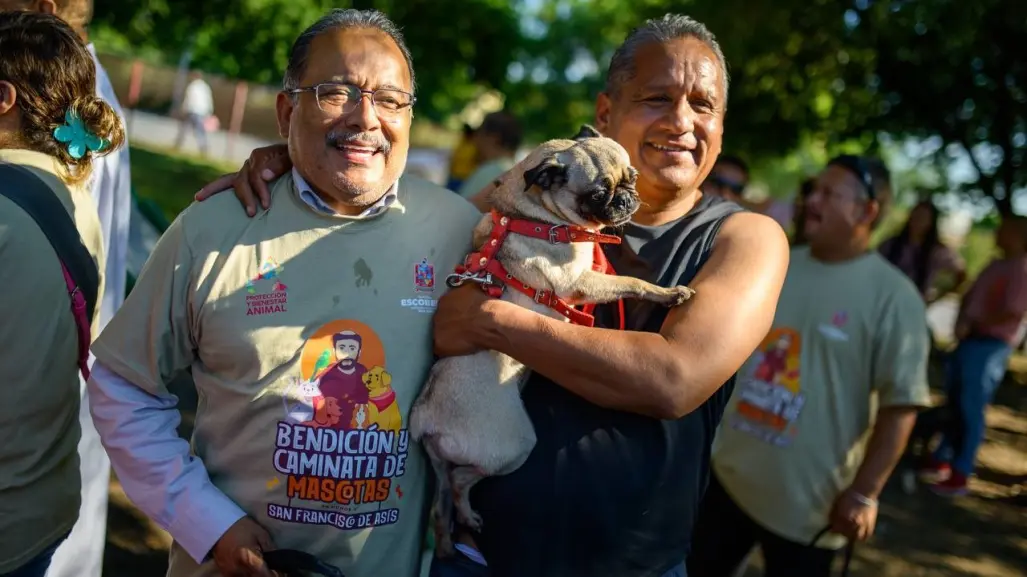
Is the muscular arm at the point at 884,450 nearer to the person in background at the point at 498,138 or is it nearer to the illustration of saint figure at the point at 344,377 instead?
the illustration of saint figure at the point at 344,377

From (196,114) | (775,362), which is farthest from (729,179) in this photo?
(196,114)

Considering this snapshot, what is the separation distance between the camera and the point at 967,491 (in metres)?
8.16

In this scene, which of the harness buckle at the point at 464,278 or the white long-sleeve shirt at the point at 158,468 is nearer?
the white long-sleeve shirt at the point at 158,468

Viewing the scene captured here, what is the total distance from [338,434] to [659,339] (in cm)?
93

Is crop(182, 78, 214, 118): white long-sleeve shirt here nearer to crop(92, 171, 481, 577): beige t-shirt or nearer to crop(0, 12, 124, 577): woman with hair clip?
crop(0, 12, 124, 577): woman with hair clip

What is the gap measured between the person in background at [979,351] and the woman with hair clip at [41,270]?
828cm

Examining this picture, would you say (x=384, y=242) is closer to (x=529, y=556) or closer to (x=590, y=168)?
(x=590, y=168)

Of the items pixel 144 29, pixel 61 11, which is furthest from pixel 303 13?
pixel 61 11

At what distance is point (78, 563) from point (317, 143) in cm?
197

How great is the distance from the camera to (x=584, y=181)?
8.09 ft

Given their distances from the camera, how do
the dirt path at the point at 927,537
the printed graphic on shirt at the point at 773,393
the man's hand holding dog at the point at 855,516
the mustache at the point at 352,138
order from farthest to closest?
the dirt path at the point at 927,537 < the printed graphic on shirt at the point at 773,393 < the man's hand holding dog at the point at 855,516 < the mustache at the point at 352,138

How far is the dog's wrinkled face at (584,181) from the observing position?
2.40 m

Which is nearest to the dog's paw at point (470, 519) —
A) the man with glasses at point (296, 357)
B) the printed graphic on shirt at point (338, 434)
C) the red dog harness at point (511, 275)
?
the man with glasses at point (296, 357)

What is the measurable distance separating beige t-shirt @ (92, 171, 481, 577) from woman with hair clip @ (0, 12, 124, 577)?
1.14 ft
